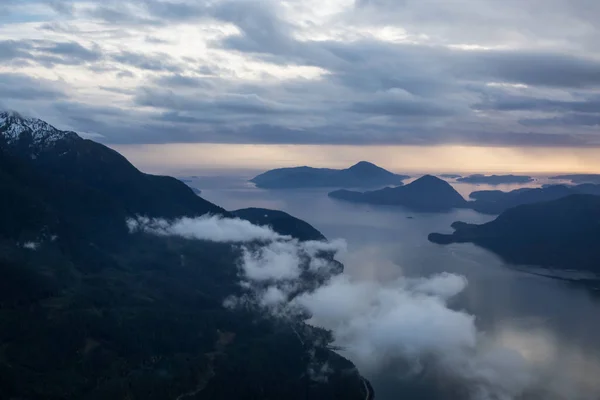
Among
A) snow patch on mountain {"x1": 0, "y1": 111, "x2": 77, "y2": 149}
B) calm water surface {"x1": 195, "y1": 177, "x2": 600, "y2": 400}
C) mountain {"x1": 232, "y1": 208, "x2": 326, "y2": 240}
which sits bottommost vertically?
calm water surface {"x1": 195, "y1": 177, "x2": 600, "y2": 400}

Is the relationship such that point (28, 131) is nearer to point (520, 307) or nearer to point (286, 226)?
point (286, 226)

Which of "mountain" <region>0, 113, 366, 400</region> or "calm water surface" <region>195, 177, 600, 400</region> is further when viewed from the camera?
"calm water surface" <region>195, 177, 600, 400</region>

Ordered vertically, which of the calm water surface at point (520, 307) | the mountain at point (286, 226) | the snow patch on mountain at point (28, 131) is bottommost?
the calm water surface at point (520, 307)

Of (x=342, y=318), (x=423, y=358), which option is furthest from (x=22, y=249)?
(x=423, y=358)

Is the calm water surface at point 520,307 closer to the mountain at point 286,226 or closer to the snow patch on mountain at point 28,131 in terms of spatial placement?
the mountain at point 286,226

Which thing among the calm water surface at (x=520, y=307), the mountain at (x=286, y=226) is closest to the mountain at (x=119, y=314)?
the calm water surface at (x=520, y=307)

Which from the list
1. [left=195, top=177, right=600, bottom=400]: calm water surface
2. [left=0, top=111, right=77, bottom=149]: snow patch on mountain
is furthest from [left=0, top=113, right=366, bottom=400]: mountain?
[left=195, top=177, right=600, bottom=400]: calm water surface

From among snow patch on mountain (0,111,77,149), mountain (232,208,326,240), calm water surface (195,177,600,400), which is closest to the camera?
calm water surface (195,177,600,400)

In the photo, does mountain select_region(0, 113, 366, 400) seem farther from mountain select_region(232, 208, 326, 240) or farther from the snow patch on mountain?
mountain select_region(232, 208, 326, 240)
